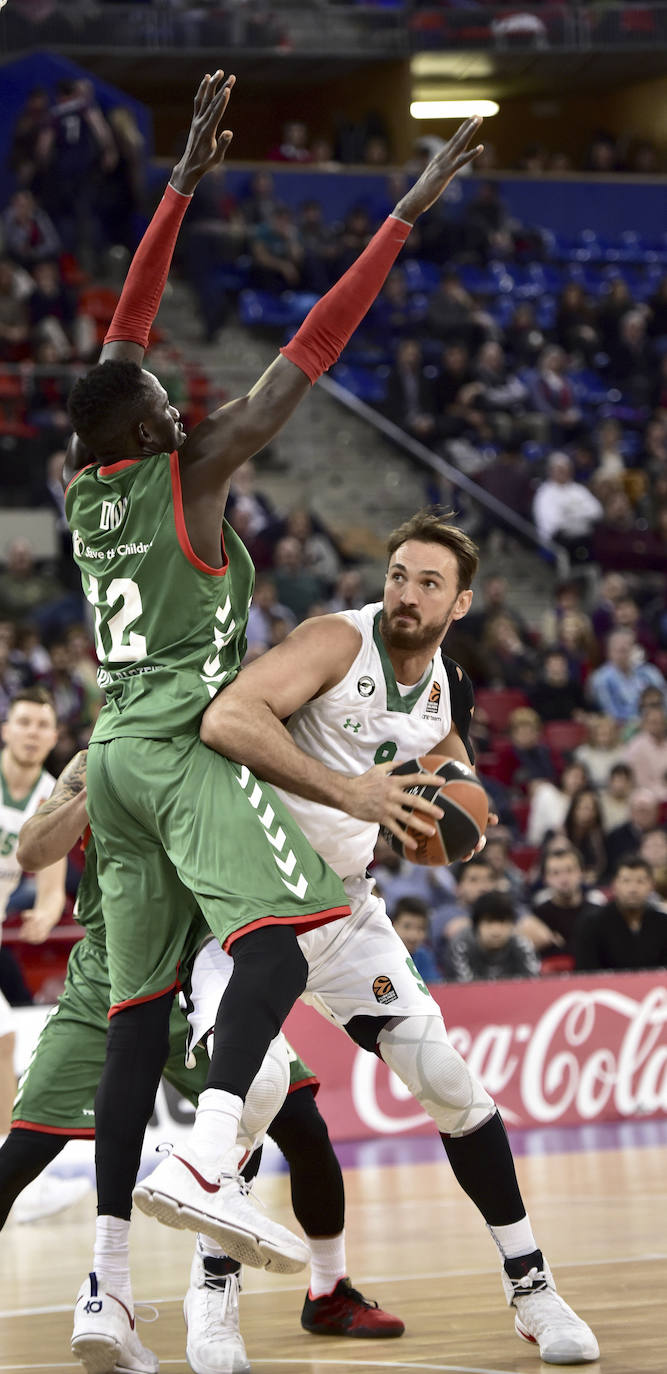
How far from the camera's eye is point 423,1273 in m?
5.33

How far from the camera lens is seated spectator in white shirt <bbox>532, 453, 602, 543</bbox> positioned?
15312 mm

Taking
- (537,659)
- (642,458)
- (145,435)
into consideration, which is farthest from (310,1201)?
(642,458)

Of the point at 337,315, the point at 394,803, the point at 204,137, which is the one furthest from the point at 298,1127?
the point at 204,137

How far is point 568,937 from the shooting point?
10.3m

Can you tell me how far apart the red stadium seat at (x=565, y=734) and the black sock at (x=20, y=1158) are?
30.8 ft

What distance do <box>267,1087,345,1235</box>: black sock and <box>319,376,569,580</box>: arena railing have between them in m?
10.7

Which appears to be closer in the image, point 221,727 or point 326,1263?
point 221,727

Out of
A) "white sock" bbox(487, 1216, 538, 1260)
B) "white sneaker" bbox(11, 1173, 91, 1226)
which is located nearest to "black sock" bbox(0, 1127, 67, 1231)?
"white sock" bbox(487, 1216, 538, 1260)

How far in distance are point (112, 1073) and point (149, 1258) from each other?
2.29 m

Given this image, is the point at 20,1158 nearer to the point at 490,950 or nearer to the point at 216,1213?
the point at 216,1213

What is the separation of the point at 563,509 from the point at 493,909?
6603 mm

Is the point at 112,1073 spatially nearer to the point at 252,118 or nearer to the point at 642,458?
the point at 642,458

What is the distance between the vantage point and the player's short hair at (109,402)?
4.10 metres

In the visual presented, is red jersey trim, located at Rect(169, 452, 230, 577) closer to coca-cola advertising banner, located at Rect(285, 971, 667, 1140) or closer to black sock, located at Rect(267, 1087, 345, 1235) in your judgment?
black sock, located at Rect(267, 1087, 345, 1235)
